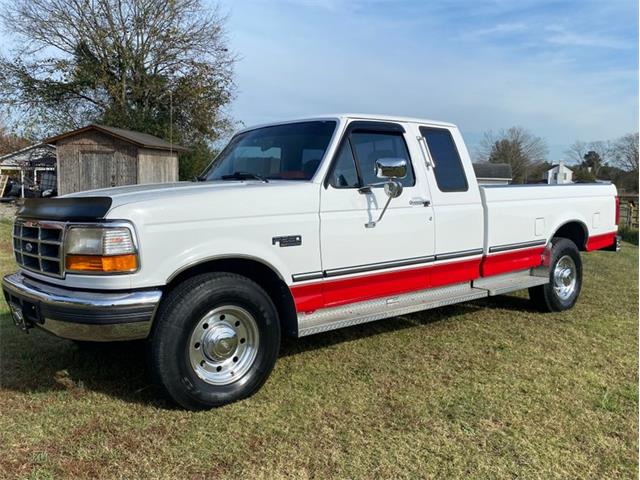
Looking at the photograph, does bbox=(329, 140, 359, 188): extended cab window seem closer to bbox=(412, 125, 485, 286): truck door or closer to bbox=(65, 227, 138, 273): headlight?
bbox=(412, 125, 485, 286): truck door

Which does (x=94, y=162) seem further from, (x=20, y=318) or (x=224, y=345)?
(x=224, y=345)

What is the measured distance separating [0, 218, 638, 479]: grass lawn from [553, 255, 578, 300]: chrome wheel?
97 cm

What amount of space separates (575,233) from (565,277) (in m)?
0.63

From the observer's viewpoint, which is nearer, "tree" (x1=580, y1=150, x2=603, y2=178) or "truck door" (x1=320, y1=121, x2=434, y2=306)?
"truck door" (x1=320, y1=121, x2=434, y2=306)

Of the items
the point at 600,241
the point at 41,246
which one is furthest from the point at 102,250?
the point at 600,241

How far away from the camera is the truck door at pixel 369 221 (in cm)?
426

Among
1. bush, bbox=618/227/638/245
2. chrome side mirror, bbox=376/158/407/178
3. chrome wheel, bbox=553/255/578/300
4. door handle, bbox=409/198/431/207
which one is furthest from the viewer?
bush, bbox=618/227/638/245

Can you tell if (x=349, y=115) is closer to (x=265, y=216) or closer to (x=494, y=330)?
(x=265, y=216)

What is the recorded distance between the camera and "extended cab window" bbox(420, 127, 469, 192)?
515 cm

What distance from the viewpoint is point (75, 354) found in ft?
15.5

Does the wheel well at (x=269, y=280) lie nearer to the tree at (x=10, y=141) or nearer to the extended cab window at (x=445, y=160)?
the extended cab window at (x=445, y=160)

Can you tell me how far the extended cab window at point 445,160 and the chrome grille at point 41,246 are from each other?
129 inches

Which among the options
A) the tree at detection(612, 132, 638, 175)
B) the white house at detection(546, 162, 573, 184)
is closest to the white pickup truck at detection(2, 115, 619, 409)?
the white house at detection(546, 162, 573, 184)

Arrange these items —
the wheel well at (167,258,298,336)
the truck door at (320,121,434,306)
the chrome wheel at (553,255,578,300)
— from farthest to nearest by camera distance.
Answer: the chrome wheel at (553,255,578,300) → the truck door at (320,121,434,306) → the wheel well at (167,258,298,336)
